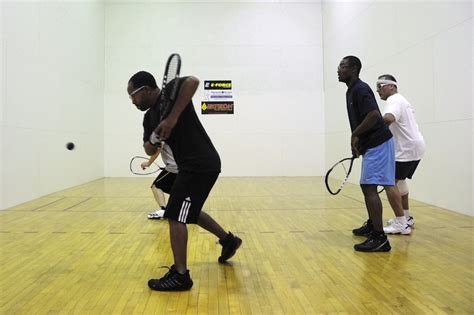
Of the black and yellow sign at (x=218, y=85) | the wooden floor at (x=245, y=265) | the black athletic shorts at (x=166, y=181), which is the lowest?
the wooden floor at (x=245, y=265)

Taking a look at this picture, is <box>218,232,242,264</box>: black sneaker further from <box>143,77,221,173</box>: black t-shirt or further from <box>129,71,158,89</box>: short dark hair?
<box>129,71,158,89</box>: short dark hair

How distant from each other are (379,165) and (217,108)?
6233mm

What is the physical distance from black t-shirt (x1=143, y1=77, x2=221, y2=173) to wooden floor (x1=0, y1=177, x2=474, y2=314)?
25.1 inches

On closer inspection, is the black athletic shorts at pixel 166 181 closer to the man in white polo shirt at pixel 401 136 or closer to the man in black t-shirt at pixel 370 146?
the man in black t-shirt at pixel 370 146

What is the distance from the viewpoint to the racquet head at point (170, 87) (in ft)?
5.75

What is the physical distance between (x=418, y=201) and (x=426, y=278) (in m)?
3.02

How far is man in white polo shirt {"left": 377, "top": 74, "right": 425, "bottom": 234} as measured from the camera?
306 centimetres

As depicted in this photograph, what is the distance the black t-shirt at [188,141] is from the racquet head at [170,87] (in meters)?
0.10

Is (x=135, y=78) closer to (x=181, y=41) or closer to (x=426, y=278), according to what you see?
(x=426, y=278)

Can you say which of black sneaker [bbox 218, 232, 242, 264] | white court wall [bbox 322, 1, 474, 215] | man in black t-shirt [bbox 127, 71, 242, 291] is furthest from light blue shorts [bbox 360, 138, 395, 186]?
white court wall [bbox 322, 1, 474, 215]

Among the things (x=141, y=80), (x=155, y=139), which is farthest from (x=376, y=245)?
(x=141, y=80)

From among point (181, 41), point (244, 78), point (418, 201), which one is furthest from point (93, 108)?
point (418, 201)

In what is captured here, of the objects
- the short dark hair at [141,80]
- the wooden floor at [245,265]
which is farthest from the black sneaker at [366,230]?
the short dark hair at [141,80]

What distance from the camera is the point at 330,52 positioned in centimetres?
820
